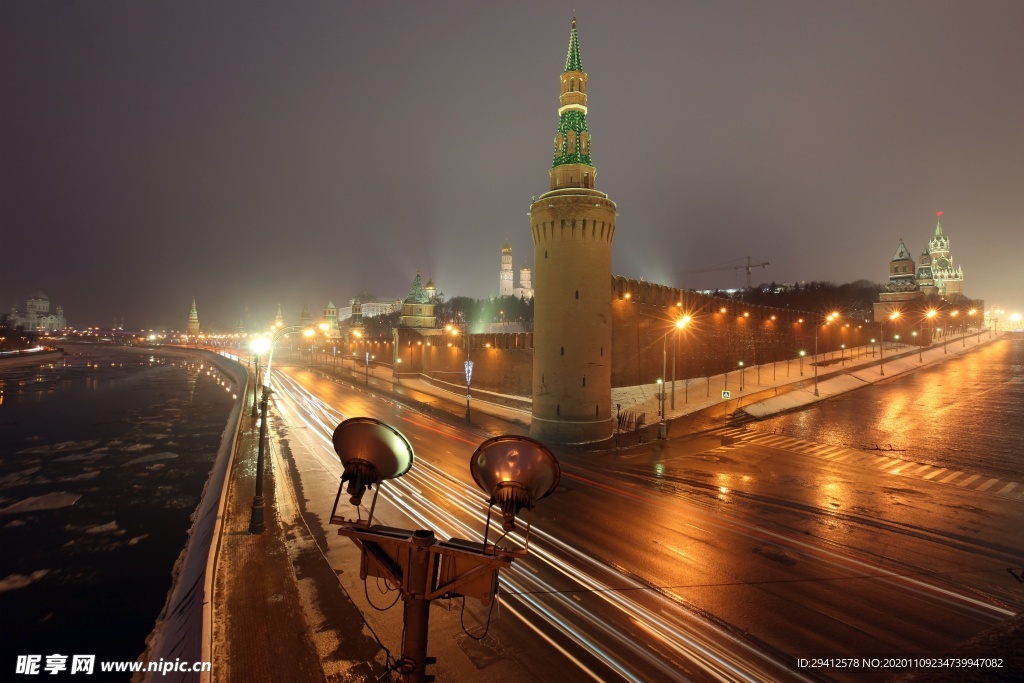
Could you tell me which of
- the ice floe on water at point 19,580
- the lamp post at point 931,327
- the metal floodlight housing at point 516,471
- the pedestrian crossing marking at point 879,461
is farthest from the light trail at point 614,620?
the lamp post at point 931,327

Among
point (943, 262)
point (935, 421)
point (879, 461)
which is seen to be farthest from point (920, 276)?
point (879, 461)

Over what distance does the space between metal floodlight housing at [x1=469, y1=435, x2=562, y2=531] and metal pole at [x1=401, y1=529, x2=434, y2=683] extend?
0.77 metres

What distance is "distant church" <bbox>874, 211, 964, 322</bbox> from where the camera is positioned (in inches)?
3295

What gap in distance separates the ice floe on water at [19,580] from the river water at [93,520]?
49 millimetres

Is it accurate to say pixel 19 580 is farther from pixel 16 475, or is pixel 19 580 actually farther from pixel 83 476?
pixel 16 475

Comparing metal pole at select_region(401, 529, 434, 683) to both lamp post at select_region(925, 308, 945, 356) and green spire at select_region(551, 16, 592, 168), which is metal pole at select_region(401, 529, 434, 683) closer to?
green spire at select_region(551, 16, 592, 168)

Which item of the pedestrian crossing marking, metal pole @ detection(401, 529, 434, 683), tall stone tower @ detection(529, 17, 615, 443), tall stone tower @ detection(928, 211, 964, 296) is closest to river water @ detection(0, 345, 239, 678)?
metal pole @ detection(401, 529, 434, 683)

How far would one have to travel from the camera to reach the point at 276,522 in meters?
15.2

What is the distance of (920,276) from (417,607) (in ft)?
504

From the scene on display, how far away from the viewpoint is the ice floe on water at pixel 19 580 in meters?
14.1

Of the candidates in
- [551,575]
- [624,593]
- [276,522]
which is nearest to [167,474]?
[276,522]

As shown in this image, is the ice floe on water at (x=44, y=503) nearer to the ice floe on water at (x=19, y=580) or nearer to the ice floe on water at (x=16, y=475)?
the ice floe on water at (x=16, y=475)

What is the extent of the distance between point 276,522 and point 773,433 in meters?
28.5

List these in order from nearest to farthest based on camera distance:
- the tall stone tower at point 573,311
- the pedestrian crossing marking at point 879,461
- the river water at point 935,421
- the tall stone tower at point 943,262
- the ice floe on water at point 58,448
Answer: the pedestrian crossing marking at point 879,461, the river water at point 935,421, the tall stone tower at point 573,311, the ice floe on water at point 58,448, the tall stone tower at point 943,262
